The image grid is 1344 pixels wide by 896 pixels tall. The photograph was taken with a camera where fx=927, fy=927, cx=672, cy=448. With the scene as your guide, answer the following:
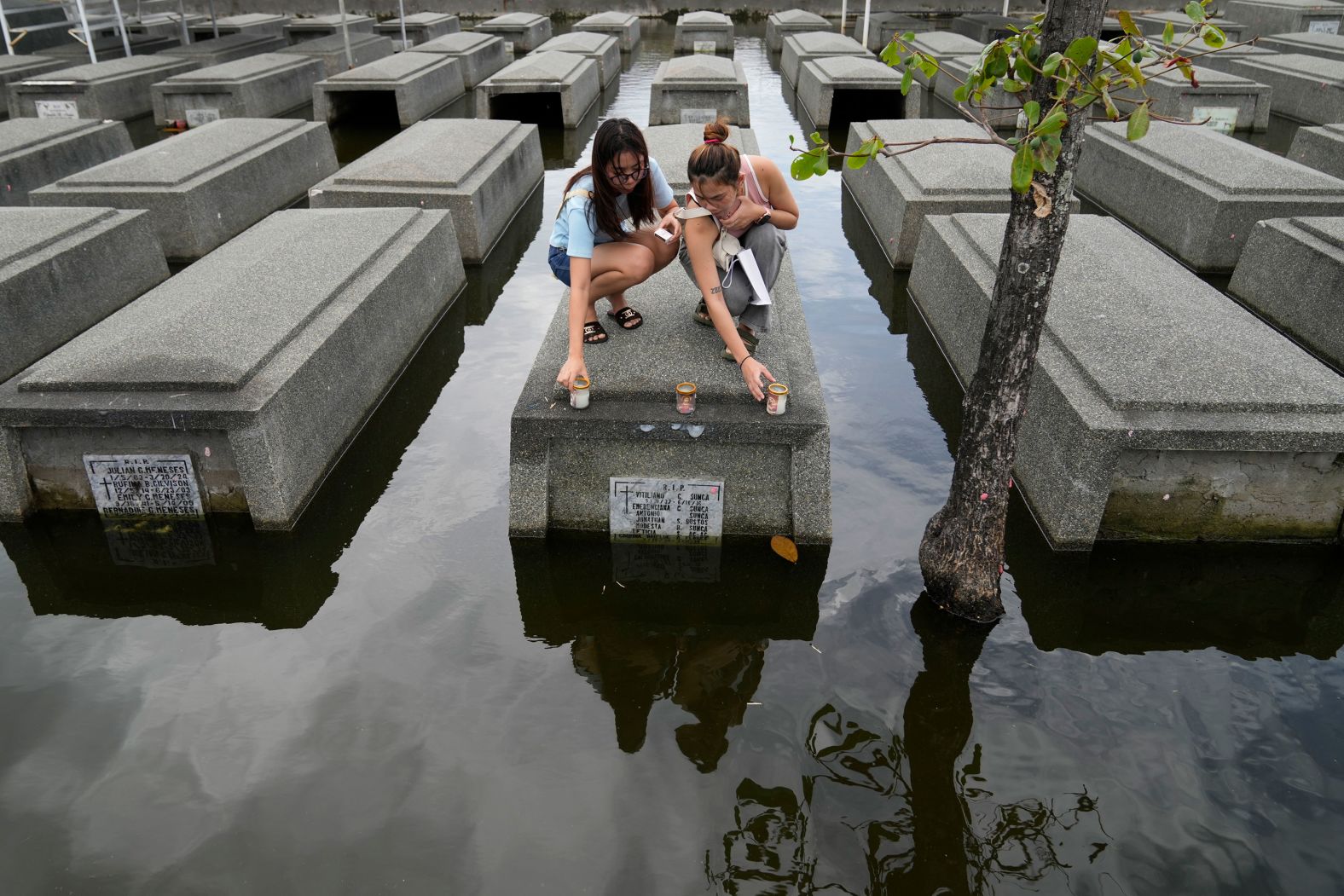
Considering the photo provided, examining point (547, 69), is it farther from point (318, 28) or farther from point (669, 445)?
point (669, 445)

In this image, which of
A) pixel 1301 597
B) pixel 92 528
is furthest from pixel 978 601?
pixel 92 528

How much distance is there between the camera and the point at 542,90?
12.2m

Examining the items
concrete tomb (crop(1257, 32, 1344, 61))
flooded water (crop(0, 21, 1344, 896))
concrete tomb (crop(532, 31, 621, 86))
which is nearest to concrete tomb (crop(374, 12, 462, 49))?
concrete tomb (crop(532, 31, 621, 86))

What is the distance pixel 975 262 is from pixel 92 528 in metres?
5.10

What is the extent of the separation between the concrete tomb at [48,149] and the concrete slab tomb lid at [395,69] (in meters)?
3.30

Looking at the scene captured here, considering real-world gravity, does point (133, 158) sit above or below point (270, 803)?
above

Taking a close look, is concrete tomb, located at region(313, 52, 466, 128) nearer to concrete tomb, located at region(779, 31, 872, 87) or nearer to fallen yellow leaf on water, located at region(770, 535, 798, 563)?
concrete tomb, located at region(779, 31, 872, 87)

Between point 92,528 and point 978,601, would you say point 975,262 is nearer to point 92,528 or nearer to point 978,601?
point 978,601

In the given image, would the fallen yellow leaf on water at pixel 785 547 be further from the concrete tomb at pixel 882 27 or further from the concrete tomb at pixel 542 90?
the concrete tomb at pixel 882 27

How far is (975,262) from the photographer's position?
19.2ft

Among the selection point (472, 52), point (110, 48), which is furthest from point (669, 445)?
point (110, 48)

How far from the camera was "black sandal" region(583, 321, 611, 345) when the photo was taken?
14.7 feet

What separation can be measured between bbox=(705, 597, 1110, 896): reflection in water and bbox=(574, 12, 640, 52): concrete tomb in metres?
17.6

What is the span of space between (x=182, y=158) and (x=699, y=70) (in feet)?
23.6
